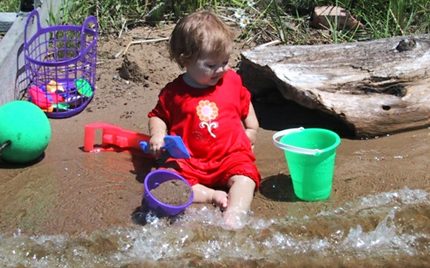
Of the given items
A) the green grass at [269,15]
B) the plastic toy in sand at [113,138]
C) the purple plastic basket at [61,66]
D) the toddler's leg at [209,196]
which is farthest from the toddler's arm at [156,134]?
the green grass at [269,15]

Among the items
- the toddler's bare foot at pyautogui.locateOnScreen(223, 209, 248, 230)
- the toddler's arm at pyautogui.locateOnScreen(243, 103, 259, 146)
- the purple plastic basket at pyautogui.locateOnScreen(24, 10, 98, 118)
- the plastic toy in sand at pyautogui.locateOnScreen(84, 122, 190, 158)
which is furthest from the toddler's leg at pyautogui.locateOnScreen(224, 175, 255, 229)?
the purple plastic basket at pyautogui.locateOnScreen(24, 10, 98, 118)

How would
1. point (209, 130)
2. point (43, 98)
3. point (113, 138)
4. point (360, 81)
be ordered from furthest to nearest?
point (43, 98) < point (360, 81) < point (113, 138) < point (209, 130)

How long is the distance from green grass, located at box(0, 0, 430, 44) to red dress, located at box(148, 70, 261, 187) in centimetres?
167

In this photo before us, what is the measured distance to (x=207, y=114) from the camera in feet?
13.5

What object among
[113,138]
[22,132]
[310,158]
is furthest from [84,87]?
[310,158]

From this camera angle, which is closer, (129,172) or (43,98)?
(129,172)

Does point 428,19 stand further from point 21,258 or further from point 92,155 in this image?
point 21,258

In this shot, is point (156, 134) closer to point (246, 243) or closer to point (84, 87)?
point (246, 243)

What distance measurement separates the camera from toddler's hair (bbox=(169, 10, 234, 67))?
399 centimetres

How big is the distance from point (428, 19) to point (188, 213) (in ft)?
9.46

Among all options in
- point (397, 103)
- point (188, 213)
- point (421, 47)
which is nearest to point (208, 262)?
point (188, 213)

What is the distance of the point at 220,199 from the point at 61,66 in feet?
5.87

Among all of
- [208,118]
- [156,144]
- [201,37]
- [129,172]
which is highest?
[201,37]

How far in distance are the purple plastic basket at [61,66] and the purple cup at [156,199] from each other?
53.5 inches
